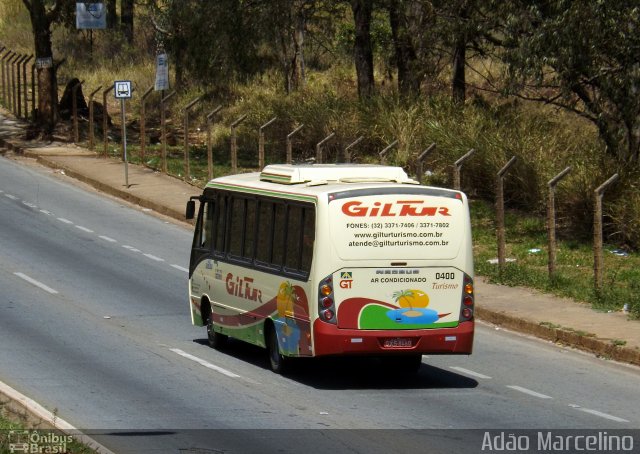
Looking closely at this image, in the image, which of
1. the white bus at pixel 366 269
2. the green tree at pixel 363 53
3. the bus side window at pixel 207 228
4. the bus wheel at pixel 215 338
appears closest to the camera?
the white bus at pixel 366 269

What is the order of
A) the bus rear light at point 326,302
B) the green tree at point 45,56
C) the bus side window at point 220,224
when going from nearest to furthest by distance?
the bus rear light at point 326,302, the bus side window at point 220,224, the green tree at point 45,56

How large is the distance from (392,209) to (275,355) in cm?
249

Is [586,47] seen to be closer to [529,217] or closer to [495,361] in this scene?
[529,217]

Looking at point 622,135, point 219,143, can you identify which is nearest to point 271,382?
point 622,135

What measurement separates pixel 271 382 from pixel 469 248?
290 centimetres

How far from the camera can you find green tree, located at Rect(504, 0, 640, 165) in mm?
25906

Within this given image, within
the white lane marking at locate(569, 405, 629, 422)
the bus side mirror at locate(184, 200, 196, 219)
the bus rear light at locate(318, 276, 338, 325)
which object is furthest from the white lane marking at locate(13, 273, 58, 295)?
the white lane marking at locate(569, 405, 629, 422)

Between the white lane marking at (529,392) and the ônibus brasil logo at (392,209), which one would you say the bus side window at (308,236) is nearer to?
the ônibus brasil logo at (392,209)

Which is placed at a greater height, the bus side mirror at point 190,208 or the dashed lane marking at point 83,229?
the bus side mirror at point 190,208

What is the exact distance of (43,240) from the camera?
1121 inches

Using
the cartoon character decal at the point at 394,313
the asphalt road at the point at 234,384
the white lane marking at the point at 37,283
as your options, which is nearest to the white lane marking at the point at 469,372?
the asphalt road at the point at 234,384

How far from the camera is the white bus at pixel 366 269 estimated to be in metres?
15.5

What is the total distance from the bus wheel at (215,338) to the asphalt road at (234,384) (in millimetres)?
152

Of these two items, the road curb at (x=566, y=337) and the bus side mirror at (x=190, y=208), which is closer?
the road curb at (x=566, y=337)
